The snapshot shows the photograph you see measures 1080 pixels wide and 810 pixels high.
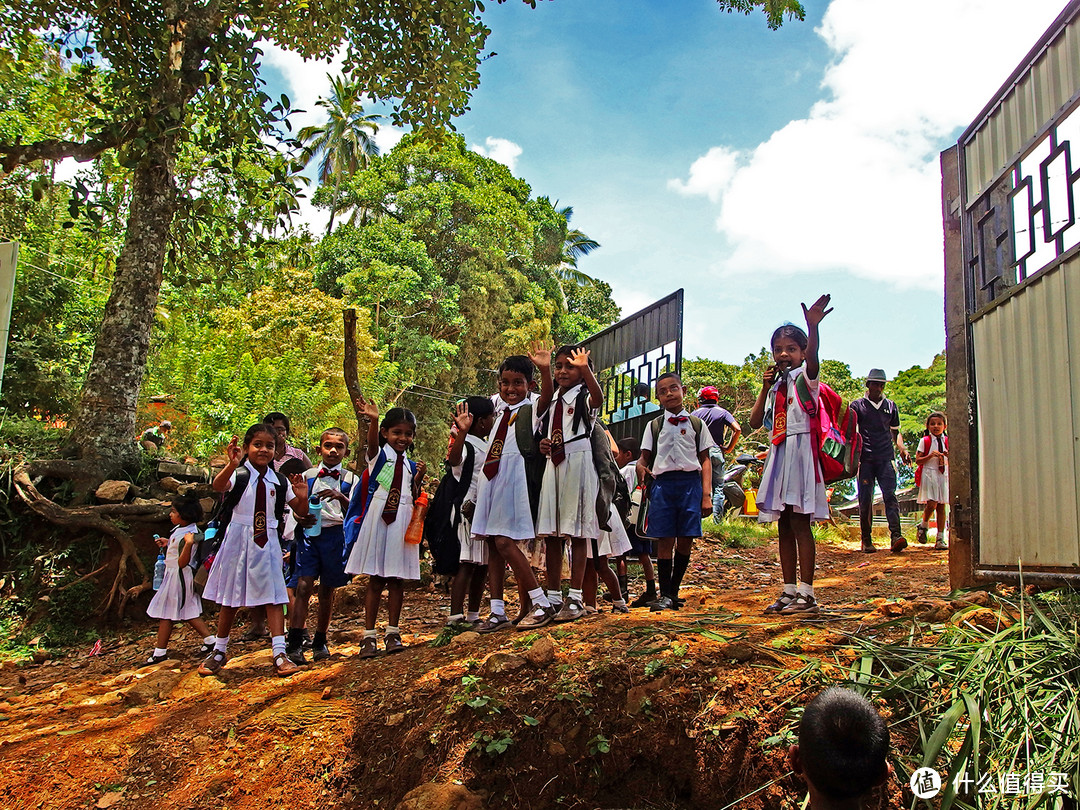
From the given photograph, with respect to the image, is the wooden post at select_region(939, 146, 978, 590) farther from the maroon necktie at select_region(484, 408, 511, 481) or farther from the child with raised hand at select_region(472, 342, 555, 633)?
the maroon necktie at select_region(484, 408, 511, 481)

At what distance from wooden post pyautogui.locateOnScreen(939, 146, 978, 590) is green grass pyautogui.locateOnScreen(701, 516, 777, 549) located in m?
6.12

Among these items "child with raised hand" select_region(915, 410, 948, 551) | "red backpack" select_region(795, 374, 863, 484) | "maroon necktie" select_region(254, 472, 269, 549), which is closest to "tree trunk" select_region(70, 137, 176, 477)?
"maroon necktie" select_region(254, 472, 269, 549)

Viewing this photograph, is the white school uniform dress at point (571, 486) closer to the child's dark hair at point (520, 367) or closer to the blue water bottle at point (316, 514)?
the child's dark hair at point (520, 367)

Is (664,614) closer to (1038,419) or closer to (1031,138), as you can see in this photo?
(1038,419)

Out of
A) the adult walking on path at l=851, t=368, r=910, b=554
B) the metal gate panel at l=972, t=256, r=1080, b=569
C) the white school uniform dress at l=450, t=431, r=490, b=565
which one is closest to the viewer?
the metal gate panel at l=972, t=256, r=1080, b=569

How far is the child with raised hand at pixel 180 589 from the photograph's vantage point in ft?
20.2

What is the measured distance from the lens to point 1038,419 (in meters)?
3.80

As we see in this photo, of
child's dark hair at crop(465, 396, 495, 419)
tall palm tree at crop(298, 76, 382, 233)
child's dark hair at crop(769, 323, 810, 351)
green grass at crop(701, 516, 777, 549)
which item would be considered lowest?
green grass at crop(701, 516, 777, 549)

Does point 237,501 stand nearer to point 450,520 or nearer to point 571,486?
point 450,520

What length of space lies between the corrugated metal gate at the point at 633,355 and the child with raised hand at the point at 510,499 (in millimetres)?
3898

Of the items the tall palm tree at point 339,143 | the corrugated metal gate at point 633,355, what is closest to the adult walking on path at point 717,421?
the corrugated metal gate at point 633,355

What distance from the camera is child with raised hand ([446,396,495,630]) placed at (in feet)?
17.2

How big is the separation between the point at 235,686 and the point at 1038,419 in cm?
464

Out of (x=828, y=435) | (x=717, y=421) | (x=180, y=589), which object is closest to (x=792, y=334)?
(x=828, y=435)
